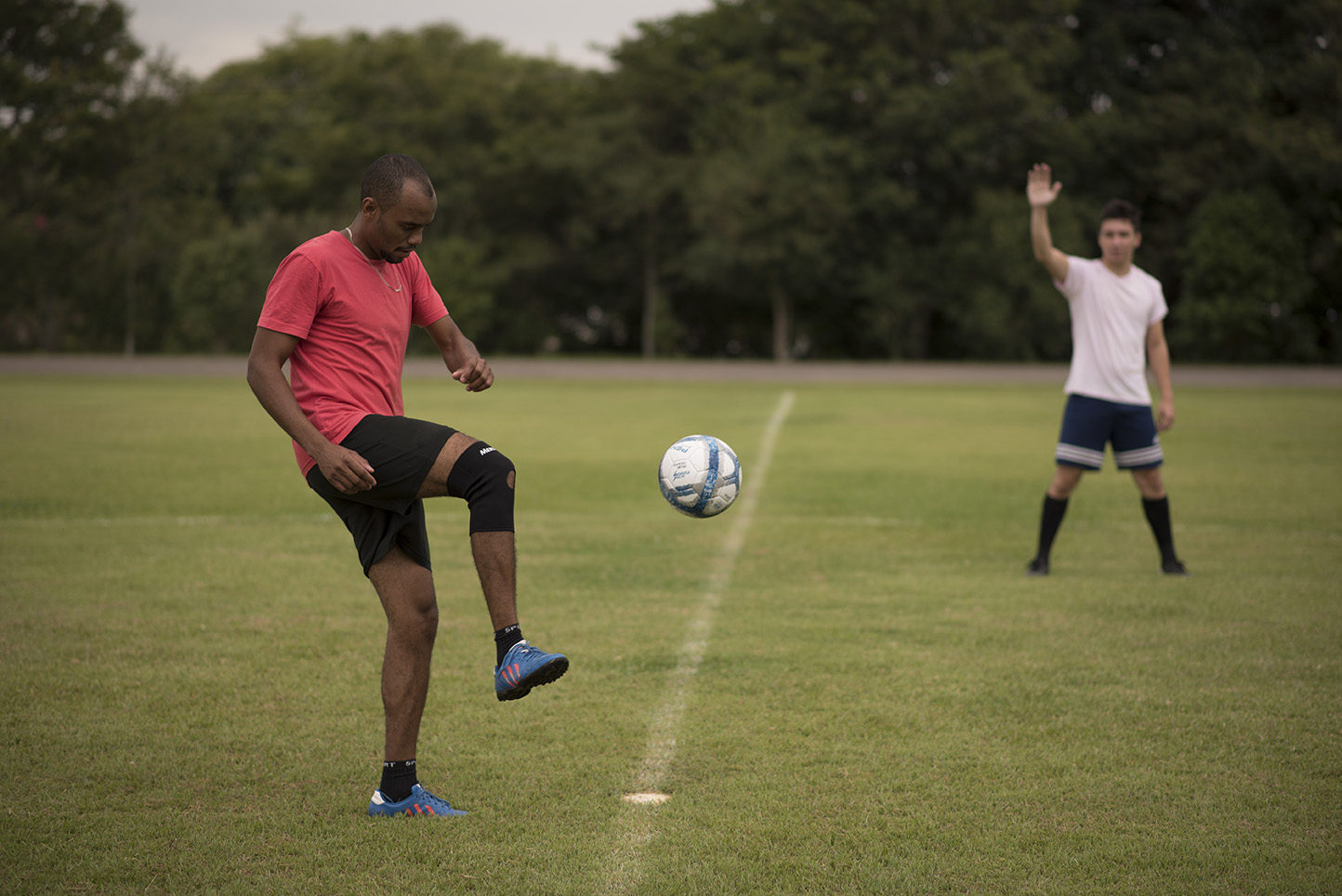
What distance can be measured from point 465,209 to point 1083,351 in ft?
141

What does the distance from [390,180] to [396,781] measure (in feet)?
6.64

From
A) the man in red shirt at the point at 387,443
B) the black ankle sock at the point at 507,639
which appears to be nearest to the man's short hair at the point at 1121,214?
the man in red shirt at the point at 387,443

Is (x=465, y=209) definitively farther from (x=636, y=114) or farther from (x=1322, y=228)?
(x=1322, y=228)

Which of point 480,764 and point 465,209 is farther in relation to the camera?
point 465,209

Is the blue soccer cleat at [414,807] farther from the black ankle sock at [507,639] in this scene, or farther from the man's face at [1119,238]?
the man's face at [1119,238]

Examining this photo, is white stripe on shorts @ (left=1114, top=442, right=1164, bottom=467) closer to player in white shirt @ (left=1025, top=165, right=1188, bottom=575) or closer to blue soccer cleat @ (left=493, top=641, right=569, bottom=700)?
player in white shirt @ (left=1025, top=165, right=1188, bottom=575)

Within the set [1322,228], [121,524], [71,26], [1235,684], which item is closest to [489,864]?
[1235,684]

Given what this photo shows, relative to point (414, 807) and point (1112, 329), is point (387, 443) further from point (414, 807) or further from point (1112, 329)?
point (1112, 329)

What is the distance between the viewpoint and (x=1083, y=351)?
8250mm

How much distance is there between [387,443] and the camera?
3920 mm

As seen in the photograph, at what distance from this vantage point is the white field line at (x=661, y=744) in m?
3.78

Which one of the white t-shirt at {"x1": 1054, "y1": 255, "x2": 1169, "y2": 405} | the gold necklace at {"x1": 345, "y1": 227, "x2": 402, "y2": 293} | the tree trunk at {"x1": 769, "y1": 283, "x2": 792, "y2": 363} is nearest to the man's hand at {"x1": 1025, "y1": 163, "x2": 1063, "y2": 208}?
the white t-shirt at {"x1": 1054, "y1": 255, "x2": 1169, "y2": 405}

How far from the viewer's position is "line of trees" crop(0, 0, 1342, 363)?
4056 centimetres

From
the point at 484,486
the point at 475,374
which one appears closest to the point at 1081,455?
the point at 475,374
